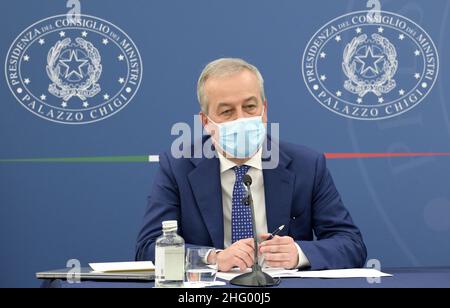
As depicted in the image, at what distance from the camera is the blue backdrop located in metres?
3.02

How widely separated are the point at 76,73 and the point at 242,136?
125 cm

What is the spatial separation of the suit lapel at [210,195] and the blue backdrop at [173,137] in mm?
822

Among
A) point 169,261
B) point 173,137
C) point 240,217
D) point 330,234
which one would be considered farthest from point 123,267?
point 173,137

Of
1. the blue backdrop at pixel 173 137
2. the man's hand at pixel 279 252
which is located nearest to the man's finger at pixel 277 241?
the man's hand at pixel 279 252

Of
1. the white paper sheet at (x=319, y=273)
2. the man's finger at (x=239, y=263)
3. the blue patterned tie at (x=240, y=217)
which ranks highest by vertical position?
the blue patterned tie at (x=240, y=217)

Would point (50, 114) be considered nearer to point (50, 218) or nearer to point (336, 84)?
point (50, 218)

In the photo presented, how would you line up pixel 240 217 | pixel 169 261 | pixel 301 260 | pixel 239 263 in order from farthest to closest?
1. pixel 240 217
2. pixel 301 260
3. pixel 239 263
4. pixel 169 261

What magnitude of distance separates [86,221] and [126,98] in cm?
65

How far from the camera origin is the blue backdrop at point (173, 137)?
9.91 feet

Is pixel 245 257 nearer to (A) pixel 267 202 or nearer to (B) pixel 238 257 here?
(B) pixel 238 257

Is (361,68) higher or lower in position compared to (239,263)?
higher

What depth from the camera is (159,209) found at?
215 cm

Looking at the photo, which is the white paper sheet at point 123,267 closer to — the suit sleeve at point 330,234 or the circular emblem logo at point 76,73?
the suit sleeve at point 330,234
